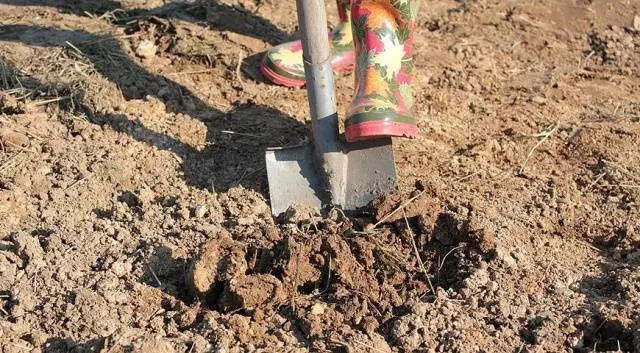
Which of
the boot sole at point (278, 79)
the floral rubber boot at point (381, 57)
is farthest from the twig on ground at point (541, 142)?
the boot sole at point (278, 79)

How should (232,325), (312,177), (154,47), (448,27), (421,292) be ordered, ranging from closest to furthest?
(232,325), (421,292), (312,177), (154,47), (448,27)

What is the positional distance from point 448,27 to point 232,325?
7.16ft

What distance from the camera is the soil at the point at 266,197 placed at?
101 inches

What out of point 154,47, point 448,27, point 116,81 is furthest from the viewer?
point 448,27

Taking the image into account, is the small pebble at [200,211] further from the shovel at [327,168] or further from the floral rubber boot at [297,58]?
the floral rubber boot at [297,58]

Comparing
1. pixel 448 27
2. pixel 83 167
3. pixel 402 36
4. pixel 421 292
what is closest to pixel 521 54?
pixel 448 27

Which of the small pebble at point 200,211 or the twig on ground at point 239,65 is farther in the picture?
the twig on ground at point 239,65

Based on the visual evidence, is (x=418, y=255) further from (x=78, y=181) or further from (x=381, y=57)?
(x=78, y=181)

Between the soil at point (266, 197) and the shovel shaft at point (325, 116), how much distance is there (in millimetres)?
118

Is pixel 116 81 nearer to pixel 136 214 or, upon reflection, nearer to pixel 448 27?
pixel 136 214

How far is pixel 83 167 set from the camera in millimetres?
3170

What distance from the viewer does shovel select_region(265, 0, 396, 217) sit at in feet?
9.82

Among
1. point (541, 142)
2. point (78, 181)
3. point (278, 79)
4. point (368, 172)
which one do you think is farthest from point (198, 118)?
point (541, 142)

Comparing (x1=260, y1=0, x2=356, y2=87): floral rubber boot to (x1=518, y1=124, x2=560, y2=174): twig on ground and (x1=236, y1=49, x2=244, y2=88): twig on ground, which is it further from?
(x1=518, y1=124, x2=560, y2=174): twig on ground
